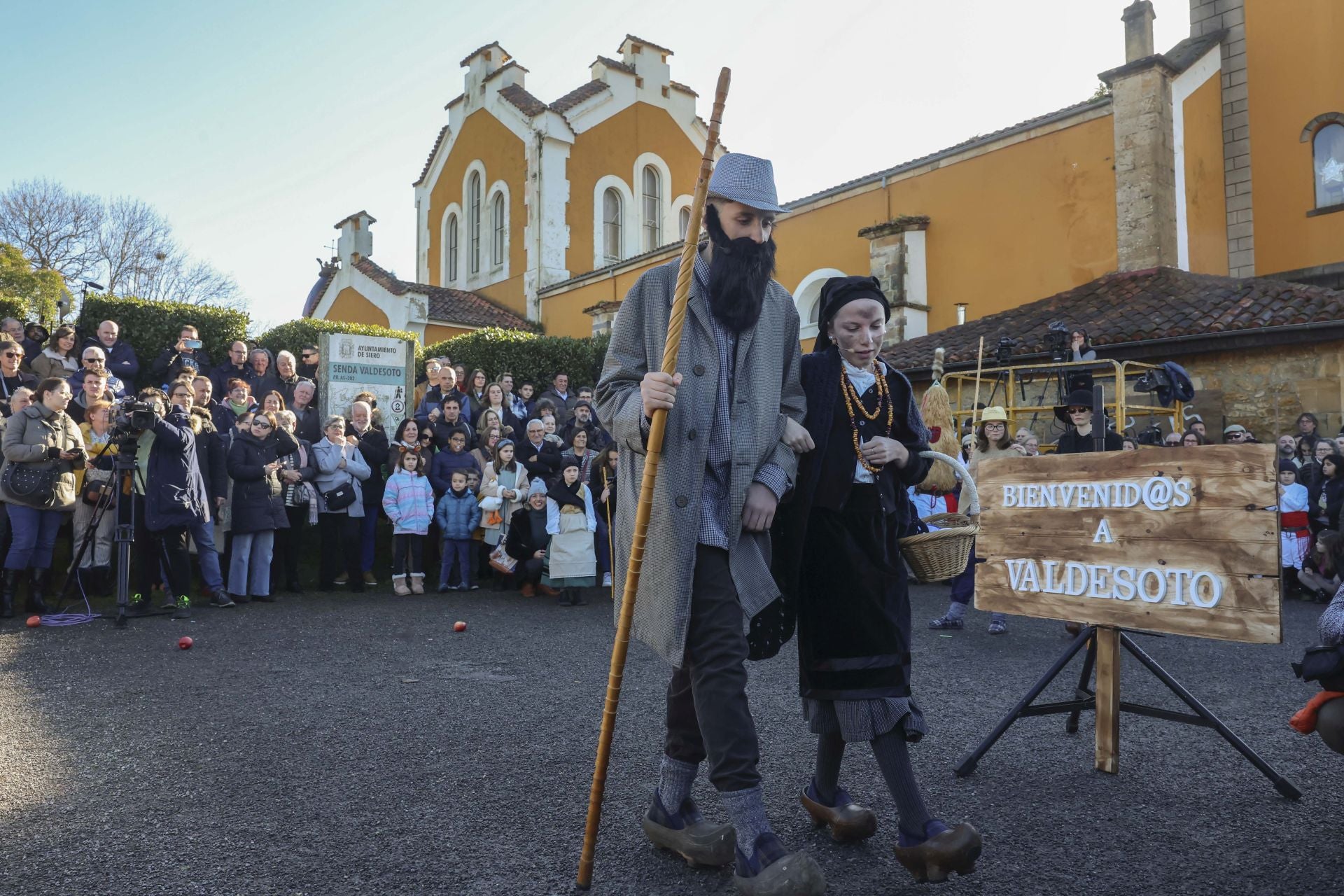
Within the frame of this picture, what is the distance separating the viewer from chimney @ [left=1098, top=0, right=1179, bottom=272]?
664 inches

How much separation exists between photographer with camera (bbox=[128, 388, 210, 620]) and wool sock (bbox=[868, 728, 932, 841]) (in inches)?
278

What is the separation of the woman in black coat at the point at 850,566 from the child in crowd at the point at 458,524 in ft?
24.9

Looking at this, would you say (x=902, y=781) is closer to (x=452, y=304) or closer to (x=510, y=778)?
(x=510, y=778)

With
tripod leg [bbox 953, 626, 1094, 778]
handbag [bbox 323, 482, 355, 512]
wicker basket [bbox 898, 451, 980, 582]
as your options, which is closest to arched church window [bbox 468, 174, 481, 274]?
handbag [bbox 323, 482, 355, 512]

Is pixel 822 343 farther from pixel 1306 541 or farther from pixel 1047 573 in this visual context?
pixel 1306 541

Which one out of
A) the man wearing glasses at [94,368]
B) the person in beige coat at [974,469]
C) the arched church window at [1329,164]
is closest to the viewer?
the person in beige coat at [974,469]

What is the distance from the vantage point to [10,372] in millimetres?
9945

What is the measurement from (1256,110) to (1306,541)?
11688mm

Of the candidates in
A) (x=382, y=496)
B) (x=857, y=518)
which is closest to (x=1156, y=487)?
(x=857, y=518)

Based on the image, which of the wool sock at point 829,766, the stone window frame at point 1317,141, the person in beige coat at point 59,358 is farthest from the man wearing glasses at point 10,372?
the stone window frame at point 1317,141

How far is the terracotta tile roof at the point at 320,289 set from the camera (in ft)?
109

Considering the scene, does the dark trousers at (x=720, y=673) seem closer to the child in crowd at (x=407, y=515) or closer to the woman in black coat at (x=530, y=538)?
the woman in black coat at (x=530, y=538)

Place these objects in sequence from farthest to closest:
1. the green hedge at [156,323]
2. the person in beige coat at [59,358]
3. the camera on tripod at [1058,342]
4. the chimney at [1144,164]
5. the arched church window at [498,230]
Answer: the arched church window at [498,230], the chimney at [1144,164], the camera on tripod at [1058,342], the green hedge at [156,323], the person in beige coat at [59,358]

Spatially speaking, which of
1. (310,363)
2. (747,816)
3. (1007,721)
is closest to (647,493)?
(747,816)
